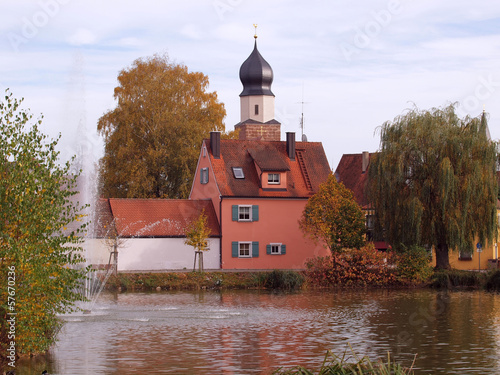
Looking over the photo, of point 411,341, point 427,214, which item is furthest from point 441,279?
point 411,341

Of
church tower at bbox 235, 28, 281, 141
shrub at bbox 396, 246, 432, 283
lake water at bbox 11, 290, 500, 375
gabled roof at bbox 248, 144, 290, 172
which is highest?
church tower at bbox 235, 28, 281, 141

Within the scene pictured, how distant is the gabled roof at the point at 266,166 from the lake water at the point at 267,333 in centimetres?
1372

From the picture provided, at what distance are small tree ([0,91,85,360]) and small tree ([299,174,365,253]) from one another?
26.8m

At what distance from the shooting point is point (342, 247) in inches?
1737

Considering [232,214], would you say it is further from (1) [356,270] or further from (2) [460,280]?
(2) [460,280]

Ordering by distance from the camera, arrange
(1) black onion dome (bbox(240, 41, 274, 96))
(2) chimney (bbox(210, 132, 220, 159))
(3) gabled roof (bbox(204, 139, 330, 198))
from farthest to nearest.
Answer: (1) black onion dome (bbox(240, 41, 274, 96))
(2) chimney (bbox(210, 132, 220, 159))
(3) gabled roof (bbox(204, 139, 330, 198))

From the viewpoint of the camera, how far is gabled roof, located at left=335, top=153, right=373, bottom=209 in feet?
206

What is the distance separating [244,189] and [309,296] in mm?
14083

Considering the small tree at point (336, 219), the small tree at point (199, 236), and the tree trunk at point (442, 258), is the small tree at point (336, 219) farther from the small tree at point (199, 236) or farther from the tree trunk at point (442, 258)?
the small tree at point (199, 236)

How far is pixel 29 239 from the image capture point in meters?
18.0

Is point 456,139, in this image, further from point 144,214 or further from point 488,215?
point 144,214

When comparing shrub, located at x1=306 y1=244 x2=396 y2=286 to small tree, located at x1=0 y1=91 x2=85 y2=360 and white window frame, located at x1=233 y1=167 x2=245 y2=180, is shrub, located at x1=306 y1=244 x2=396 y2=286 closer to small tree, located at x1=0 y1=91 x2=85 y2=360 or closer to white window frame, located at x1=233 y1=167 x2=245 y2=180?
white window frame, located at x1=233 y1=167 x2=245 y2=180

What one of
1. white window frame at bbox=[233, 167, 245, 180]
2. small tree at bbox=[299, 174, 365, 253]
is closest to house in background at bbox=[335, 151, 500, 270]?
small tree at bbox=[299, 174, 365, 253]

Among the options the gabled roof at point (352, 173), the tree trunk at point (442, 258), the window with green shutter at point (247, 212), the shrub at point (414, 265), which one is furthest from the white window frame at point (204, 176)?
the tree trunk at point (442, 258)
